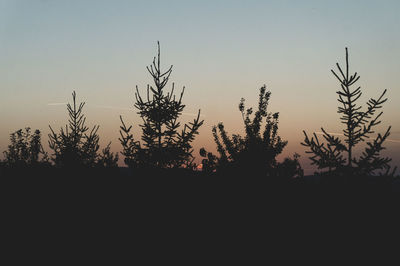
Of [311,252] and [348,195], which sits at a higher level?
[348,195]

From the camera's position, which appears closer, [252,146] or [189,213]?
[189,213]

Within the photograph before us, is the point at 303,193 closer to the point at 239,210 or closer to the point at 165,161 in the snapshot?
the point at 239,210

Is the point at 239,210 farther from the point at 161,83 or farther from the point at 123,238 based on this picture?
the point at 161,83

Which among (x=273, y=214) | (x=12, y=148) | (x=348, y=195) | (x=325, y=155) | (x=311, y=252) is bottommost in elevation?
(x=311, y=252)

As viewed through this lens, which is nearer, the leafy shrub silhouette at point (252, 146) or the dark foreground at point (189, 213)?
the dark foreground at point (189, 213)

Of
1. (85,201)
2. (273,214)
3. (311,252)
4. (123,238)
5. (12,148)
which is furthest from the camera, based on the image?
(12,148)

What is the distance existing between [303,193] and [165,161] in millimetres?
5317

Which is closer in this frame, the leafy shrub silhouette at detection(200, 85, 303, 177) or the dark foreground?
the dark foreground

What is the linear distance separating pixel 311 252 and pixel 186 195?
545 centimetres

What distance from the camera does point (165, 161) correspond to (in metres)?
12.9

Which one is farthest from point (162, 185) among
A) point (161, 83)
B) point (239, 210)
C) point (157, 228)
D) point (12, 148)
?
point (12, 148)

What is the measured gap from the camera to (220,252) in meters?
10.3

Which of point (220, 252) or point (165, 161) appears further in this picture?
point (165, 161)

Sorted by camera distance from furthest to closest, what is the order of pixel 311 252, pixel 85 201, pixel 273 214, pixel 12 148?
pixel 12 148 → pixel 85 201 → pixel 273 214 → pixel 311 252
